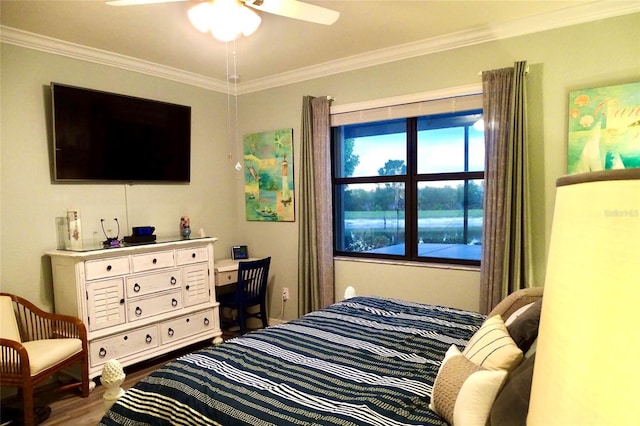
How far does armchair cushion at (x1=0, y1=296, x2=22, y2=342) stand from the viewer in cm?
278

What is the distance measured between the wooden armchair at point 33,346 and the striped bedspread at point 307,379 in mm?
1159

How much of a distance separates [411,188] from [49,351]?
314 cm

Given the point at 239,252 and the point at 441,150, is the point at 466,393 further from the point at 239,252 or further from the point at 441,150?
the point at 239,252

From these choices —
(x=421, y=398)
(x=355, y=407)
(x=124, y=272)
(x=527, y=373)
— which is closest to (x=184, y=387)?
(x=355, y=407)

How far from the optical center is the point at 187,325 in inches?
150

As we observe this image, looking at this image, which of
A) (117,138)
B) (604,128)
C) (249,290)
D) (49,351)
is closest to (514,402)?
(604,128)

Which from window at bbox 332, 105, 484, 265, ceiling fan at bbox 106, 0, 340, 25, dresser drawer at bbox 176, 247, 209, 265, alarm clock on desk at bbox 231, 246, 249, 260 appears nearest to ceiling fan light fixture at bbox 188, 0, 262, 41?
ceiling fan at bbox 106, 0, 340, 25

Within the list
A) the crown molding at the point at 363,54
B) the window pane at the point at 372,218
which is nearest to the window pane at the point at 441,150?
the window pane at the point at 372,218

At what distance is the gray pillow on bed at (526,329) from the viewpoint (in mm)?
1550

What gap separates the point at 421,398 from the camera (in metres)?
1.57

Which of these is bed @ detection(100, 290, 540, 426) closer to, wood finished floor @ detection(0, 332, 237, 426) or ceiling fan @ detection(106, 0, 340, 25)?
wood finished floor @ detection(0, 332, 237, 426)

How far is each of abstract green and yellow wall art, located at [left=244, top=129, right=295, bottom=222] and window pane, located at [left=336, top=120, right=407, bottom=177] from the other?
589 mm

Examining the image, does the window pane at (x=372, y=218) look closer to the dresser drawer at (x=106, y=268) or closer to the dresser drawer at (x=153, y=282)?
the dresser drawer at (x=153, y=282)

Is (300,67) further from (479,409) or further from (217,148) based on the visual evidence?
(479,409)
